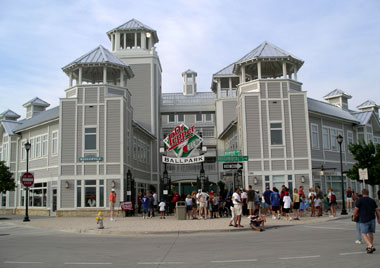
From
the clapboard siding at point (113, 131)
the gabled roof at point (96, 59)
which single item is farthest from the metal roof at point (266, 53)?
the clapboard siding at point (113, 131)

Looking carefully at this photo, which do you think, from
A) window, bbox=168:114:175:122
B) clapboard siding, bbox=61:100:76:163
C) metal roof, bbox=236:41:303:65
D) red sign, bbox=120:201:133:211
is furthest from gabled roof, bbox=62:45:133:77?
window, bbox=168:114:175:122

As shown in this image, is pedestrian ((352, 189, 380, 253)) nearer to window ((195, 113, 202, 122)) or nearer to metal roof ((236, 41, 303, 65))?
metal roof ((236, 41, 303, 65))

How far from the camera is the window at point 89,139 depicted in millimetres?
30544

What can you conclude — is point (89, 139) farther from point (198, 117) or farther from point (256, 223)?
point (198, 117)

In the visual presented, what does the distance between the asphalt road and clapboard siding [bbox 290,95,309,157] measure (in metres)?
→ 15.2

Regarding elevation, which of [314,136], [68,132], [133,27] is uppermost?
[133,27]

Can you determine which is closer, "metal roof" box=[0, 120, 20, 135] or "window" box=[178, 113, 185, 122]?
"metal roof" box=[0, 120, 20, 135]

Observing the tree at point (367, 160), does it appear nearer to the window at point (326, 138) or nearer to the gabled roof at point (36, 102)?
the window at point (326, 138)

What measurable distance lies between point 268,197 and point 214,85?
30842mm

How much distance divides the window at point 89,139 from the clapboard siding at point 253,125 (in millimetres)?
11640

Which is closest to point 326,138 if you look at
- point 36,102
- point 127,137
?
point 127,137

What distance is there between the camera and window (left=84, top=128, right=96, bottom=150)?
30.5 metres

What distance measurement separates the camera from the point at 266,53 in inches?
1241

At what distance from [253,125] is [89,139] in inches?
490
